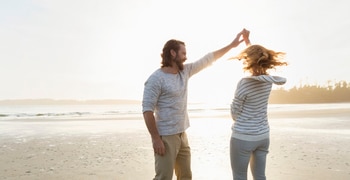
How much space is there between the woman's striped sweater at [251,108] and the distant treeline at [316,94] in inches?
3623

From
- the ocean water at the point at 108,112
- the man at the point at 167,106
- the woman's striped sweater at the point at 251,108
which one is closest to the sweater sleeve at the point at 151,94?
the man at the point at 167,106

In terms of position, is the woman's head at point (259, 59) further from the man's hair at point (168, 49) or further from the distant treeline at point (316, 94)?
the distant treeline at point (316, 94)

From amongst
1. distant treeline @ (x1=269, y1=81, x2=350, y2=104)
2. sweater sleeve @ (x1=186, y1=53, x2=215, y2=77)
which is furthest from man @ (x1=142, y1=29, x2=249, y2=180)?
distant treeline @ (x1=269, y1=81, x2=350, y2=104)

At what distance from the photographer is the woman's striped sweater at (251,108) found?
3.43 meters

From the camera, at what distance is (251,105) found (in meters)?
3.47

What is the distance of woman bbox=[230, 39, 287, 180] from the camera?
3393 mm

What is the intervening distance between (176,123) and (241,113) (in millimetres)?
817

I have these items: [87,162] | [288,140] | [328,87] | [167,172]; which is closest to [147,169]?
[87,162]

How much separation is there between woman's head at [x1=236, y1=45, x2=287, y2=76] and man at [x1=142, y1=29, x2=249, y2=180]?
2.60 feet

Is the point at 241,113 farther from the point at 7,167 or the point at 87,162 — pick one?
the point at 7,167

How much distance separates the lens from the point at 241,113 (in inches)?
138

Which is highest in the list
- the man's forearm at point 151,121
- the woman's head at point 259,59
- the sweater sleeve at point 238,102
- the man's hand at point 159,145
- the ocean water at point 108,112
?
the woman's head at point 259,59

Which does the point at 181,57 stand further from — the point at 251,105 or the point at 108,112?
the point at 108,112

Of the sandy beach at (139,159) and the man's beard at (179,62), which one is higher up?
the man's beard at (179,62)
